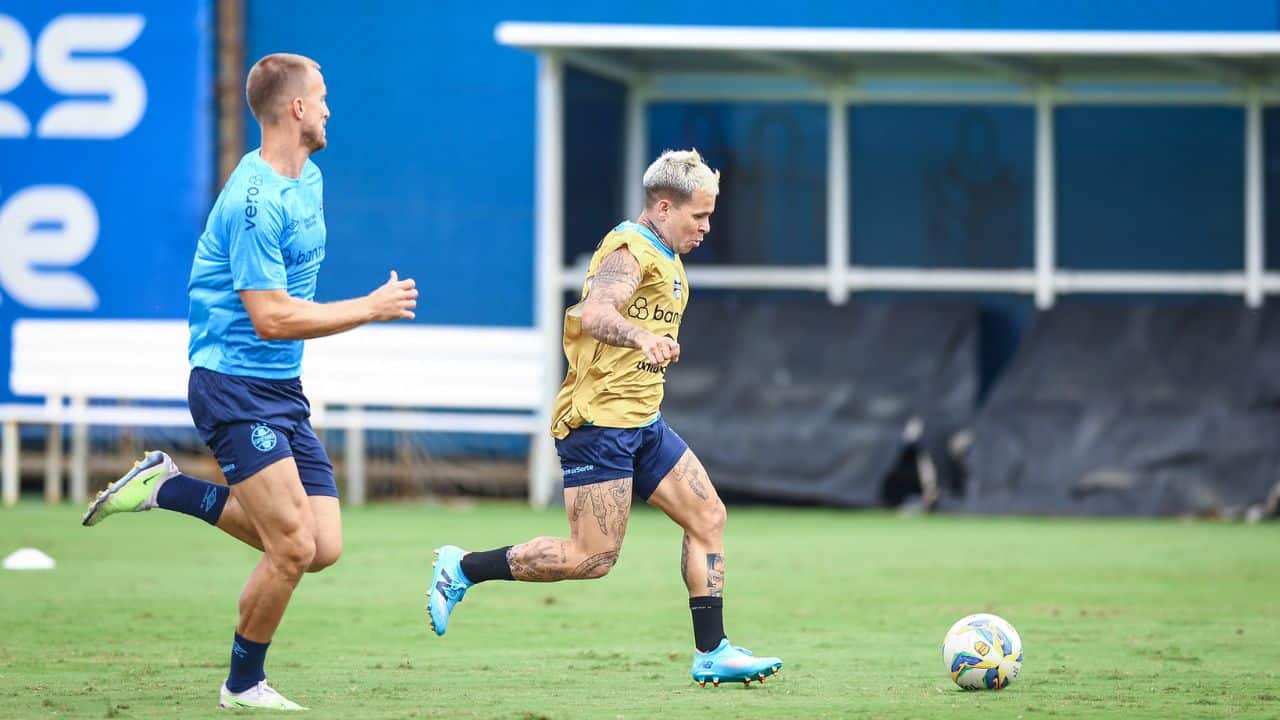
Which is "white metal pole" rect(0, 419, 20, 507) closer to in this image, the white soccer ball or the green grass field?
the green grass field

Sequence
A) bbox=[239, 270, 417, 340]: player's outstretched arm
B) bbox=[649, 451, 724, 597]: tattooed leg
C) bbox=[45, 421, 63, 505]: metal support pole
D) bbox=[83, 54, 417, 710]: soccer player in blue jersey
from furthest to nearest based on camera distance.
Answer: bbox=[45, 421, 63, 505]: metal support pole, bbox=[649, 451, 724, 597]: tattooed leg, bbox=[83, 54, 417, 710]: soccer player in blue jersey, bbox=[239, 270, 417, 340]: player's outstretched arm

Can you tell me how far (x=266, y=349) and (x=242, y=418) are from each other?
0.83ft

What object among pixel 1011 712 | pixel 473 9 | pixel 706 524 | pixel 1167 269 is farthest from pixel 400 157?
pixel 1011 712

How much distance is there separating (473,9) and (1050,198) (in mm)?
5647

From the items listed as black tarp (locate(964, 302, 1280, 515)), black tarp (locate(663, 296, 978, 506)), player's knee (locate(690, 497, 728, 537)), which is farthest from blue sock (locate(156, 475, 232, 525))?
black tarp (locate(964, 302, 1280, 515))

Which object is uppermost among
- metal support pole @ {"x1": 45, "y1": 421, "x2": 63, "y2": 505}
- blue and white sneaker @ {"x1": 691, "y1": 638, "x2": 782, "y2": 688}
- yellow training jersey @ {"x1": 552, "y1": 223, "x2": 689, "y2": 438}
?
yellow training jersey @ {"x1": 552, "y1": 223, "x2": 689, "y2": 438}

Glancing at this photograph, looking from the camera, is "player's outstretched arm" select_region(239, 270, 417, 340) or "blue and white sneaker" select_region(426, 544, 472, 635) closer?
"player's outstretched arm" select_region(239, 270, 417, 340)

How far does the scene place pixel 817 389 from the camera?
1798 cm

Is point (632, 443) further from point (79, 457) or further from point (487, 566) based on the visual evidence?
A: point (79, 457)

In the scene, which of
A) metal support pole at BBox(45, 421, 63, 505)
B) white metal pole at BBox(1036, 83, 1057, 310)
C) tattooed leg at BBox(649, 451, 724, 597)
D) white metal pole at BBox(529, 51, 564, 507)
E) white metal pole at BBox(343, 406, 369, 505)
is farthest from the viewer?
white metal pole at BBox(1036, 83, 1057, 310)

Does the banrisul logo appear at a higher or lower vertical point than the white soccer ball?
higher

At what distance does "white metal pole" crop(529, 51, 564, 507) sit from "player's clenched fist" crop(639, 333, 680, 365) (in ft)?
34.5

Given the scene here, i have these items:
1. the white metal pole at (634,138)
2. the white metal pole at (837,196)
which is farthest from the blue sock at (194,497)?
the white metal pole at (634,138)

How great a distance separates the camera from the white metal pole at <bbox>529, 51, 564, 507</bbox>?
1773 centimetres
